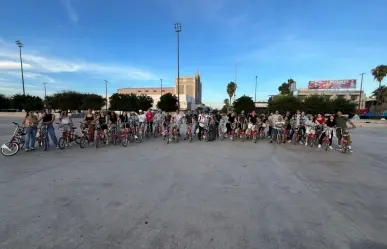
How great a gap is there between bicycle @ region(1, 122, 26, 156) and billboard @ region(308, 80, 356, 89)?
289ft

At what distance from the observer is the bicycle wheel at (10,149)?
8344mm

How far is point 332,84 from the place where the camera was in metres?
77.9

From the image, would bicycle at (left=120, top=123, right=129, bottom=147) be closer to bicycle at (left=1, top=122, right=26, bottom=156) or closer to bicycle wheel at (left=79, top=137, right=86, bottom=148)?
bicycle wheel at (left=79, top=137, right=86, bottom=148)

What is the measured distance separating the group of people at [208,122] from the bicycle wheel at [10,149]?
555 millimetres

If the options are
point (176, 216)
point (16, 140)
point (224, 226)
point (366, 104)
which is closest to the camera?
point (224, 226)

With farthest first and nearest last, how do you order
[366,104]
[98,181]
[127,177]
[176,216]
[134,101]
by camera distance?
1. [366,104]
2. [134,101]
3. [127,177]
4. [98,181]
5. [176,216]

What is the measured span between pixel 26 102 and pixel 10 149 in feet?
205

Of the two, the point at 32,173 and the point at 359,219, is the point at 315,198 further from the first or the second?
the point at 32,173

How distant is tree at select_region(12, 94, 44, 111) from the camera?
56.8m

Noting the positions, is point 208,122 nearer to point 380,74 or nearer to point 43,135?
point 43,135

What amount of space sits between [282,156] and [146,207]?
256 inches

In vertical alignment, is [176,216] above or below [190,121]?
below

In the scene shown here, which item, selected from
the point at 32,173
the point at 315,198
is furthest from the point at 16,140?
the point at 315,198

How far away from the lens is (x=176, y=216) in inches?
145
